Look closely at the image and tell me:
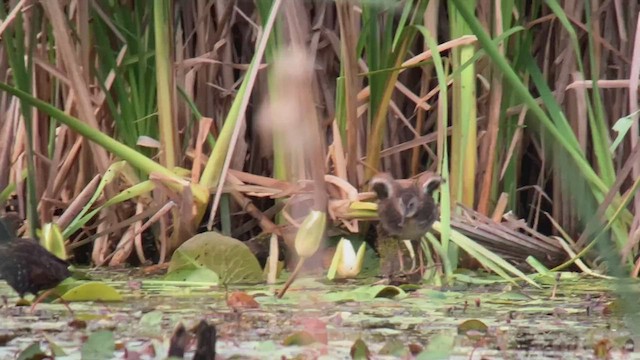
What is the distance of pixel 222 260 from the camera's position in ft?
8.81

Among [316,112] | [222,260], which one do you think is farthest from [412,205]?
[222,260]

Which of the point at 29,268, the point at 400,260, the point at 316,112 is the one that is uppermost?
the point at 316,112

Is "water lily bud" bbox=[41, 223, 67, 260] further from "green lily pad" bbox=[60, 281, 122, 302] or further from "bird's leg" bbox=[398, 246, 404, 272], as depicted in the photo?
"bird's leg" bbox=[398, 246, 404, 272]

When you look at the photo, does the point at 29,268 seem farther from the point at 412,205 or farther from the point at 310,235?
the point at 412,205

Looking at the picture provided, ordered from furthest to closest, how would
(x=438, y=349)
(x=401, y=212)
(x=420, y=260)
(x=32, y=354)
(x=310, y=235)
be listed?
(x=420, y=260), (x=401, y=212), (x=310, y=235), (x=438, y=349), (x=32, y=354)

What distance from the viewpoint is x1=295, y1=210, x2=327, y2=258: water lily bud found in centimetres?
229

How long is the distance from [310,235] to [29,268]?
56 cm

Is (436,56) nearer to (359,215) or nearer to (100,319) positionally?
(359,215)

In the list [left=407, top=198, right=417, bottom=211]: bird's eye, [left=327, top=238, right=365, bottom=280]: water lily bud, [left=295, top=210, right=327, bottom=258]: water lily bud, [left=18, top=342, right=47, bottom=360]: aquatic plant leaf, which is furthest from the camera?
[left=327, top=238, right=365, bottom=280]: water lily bud

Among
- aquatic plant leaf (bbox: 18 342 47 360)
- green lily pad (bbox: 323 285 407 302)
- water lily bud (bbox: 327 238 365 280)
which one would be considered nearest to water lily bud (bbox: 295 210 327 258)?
green lily pad (bbox: 323 285 407 302)

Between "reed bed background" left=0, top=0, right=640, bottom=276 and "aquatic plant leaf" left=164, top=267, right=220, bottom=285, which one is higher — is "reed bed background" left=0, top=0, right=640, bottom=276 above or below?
above

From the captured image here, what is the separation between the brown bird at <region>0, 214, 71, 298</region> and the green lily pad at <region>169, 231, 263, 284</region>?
0.32m

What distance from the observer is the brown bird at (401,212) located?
8.72ft

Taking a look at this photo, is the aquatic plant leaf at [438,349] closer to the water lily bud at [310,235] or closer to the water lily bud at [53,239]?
the water lily bud at [310,235]
